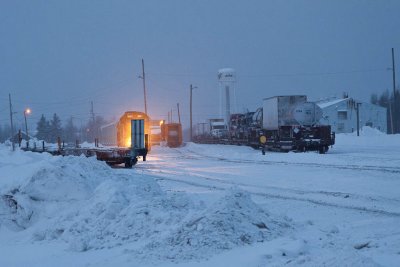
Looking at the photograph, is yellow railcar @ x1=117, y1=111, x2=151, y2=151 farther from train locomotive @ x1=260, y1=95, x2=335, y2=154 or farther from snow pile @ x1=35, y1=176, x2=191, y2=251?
snow pile @ x1=35, y1=176, x2=191, y2=251

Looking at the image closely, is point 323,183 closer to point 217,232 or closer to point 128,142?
point 217,232

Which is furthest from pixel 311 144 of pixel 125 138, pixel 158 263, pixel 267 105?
pixel 158 263

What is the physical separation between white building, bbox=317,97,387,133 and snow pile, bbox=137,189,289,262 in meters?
63.8

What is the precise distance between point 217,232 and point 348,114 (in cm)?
6986

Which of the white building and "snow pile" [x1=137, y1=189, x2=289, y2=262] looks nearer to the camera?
"snow pile" [x1=137, y1=189, x2=289, y2=262]

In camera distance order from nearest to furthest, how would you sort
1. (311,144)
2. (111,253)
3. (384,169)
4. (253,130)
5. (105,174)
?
1. (111,253)
2. (105,174)
3. (384,169)
4. (311,144)
5. (253,130)

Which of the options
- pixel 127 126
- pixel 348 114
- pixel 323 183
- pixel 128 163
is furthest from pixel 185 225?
pixel 348 114

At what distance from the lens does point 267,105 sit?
122 ft

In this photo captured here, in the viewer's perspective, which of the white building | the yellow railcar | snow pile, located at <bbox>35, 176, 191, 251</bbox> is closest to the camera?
snow pile, located at <bbox>35, 176, 191, 251</bbox>

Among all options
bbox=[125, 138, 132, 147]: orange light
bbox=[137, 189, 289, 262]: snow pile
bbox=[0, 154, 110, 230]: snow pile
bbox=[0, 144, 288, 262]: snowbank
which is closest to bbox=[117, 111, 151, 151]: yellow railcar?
bbox=[125, 138, 132, 147]: orange light

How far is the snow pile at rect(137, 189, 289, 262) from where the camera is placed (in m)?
6.79

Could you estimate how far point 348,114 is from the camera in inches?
2867

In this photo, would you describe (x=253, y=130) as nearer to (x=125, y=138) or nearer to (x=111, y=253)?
(x=125, y=138)

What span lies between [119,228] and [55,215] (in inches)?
103
